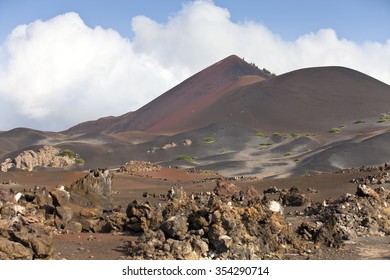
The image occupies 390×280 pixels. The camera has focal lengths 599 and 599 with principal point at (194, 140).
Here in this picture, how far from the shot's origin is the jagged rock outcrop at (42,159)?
45469 mm

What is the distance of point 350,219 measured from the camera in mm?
12789

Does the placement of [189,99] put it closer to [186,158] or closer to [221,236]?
[186,158]

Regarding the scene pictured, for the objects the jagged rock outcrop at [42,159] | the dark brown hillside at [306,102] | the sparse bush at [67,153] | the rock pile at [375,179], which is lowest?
the rock pile at [375,179]

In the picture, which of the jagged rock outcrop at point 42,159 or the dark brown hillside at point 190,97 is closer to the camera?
the jagged rock outcrop at point 42,159

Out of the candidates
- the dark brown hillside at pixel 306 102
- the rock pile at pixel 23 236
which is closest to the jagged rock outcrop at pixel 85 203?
the rock pile at pixel 23 236

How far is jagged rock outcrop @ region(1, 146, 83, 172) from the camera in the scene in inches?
1790

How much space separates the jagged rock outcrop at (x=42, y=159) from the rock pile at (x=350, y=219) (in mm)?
32740

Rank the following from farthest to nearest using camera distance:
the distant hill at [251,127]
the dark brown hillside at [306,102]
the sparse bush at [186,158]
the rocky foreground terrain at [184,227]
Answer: the dark brown hillside at [306,102]
the sparse bush at [186,158]
the distant hill at [251,127]
the rocky foreground terrain at [184,227]

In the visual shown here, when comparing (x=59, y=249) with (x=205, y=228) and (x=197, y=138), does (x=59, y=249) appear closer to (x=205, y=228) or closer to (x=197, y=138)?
(x=205, y=228)

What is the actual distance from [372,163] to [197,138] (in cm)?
2568

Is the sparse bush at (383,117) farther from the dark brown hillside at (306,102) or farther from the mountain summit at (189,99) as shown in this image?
the mountain summit at (189,99)

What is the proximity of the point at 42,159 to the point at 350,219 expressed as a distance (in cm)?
3846

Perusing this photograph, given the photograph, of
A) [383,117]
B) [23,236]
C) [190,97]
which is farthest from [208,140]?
[23,236]

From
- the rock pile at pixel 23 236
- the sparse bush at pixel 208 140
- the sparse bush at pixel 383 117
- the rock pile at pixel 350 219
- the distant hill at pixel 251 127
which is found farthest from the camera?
the sparse bush at pixel 383 117
